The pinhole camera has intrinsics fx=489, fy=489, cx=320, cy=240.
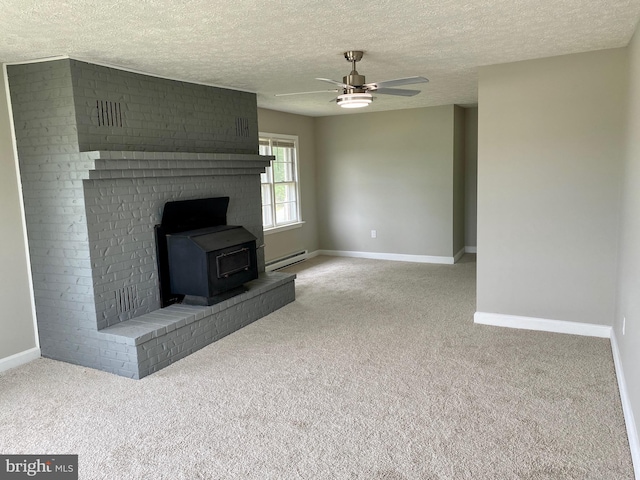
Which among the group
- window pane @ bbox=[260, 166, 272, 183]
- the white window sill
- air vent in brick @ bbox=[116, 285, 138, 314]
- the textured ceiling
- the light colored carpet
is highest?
the textured ceiling

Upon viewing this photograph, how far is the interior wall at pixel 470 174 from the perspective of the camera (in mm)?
7754

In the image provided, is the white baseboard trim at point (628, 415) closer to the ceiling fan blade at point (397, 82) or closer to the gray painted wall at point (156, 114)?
the ceiling fan blade at point (397, 82)

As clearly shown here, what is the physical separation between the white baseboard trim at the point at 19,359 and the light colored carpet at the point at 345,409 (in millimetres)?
105

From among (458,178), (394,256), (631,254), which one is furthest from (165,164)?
(458,178)

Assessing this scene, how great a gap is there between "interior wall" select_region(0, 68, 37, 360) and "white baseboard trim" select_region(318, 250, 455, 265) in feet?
16.7

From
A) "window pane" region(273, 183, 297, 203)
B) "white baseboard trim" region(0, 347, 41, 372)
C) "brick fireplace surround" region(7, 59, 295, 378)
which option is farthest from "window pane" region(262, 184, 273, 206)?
"white baseboard trim" region(0, 347, 41, 372)

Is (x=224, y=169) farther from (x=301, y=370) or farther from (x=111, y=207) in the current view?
(x=301, y=370)

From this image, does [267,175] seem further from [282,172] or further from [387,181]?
[387,181]

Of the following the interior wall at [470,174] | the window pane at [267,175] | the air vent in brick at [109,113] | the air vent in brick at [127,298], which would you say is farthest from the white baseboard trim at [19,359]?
the interior wall at [470,174]

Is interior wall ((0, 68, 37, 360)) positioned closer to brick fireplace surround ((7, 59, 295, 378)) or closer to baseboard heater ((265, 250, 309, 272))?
brick fireplace surround ((7, 59, 295, 378))

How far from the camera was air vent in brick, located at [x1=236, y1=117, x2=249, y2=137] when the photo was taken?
5250 millimetres

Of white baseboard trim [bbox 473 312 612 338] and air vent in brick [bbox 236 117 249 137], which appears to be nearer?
white baseboard trim [bbox 473 312 612 338]

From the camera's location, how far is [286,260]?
7.43m

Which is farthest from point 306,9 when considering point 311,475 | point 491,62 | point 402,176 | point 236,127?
point 402,176
